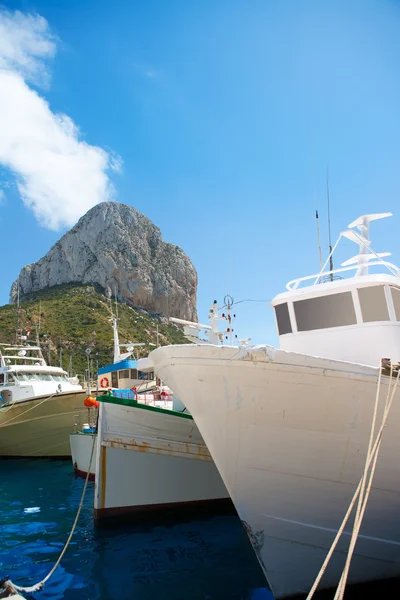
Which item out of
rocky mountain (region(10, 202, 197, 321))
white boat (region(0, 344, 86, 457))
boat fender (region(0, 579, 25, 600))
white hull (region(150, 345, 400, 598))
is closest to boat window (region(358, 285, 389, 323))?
white hull (region(150, 345, 400, 598))

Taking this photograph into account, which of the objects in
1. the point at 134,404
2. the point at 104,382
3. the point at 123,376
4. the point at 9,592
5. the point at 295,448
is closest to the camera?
the point at 9,592

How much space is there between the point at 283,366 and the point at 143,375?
18.1 meters

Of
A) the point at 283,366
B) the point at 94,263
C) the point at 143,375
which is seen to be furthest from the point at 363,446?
the point at 94,263

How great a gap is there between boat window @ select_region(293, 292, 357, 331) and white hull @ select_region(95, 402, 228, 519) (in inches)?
160

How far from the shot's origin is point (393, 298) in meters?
7.36

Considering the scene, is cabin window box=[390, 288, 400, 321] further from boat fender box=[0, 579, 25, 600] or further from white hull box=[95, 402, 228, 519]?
boat fender box=[0, 579, 25, 600]

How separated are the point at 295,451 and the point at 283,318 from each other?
2.90 m

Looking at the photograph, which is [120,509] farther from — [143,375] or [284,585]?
[143,375]

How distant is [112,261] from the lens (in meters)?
94.1

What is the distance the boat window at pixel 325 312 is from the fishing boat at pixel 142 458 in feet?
13.0

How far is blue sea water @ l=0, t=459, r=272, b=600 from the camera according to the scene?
21.7 ft

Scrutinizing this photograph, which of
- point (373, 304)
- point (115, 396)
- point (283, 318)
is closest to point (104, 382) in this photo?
point (115, 396)

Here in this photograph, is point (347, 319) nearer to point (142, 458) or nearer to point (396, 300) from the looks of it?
point (396, 300)

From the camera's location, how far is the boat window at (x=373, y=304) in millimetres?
7258
